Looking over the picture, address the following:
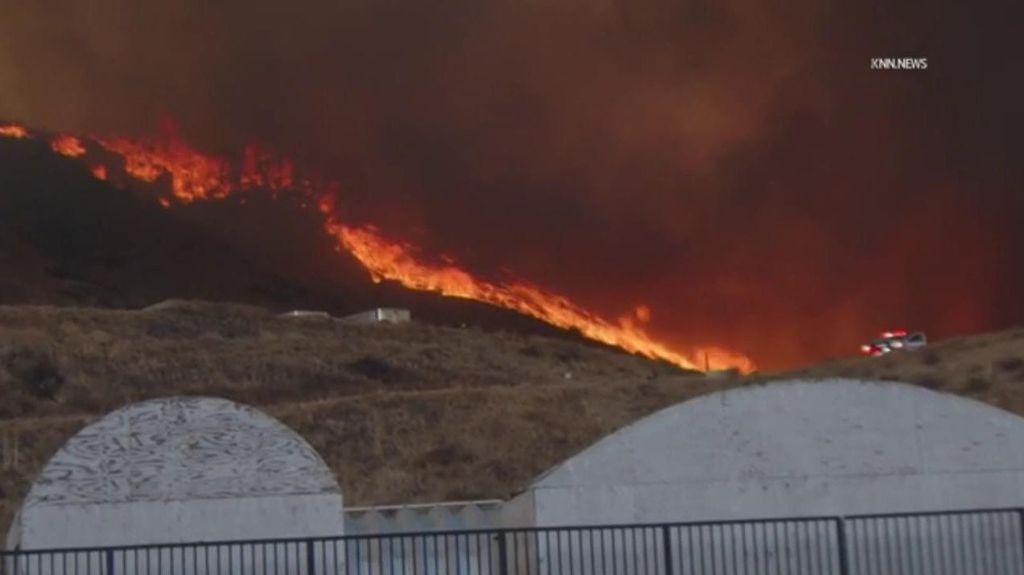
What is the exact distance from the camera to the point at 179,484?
2445 centimetres

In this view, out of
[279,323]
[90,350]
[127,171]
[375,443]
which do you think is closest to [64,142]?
[127,171]

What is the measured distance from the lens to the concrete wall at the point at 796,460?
1001 inches

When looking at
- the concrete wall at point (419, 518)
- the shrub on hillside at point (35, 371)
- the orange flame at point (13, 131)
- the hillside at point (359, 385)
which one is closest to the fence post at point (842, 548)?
the concrete wall at point (419, 518)

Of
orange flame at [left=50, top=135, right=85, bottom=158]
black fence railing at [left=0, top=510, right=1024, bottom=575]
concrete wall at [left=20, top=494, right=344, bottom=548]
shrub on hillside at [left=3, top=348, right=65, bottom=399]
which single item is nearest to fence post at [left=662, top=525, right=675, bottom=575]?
black fence railing at [left=0, top=510, right=1024, bottom=575]

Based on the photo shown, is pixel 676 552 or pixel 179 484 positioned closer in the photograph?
pixel 676 552

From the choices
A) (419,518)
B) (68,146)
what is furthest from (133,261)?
(419,518)

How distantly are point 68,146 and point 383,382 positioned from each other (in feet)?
173

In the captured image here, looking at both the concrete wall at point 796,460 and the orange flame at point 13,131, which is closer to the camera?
the concrete wall at point 796,460

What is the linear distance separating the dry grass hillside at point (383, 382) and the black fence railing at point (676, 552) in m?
24.5

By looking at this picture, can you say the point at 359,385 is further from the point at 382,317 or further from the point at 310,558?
the point at 310,558

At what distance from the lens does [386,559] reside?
26.5 meters

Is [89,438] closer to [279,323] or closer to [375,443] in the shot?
[375,443]

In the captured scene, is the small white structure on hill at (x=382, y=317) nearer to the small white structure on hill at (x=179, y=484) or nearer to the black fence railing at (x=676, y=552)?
the small white structure on hill at (x=179, y=484)

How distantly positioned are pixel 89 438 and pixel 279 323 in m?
61.4
